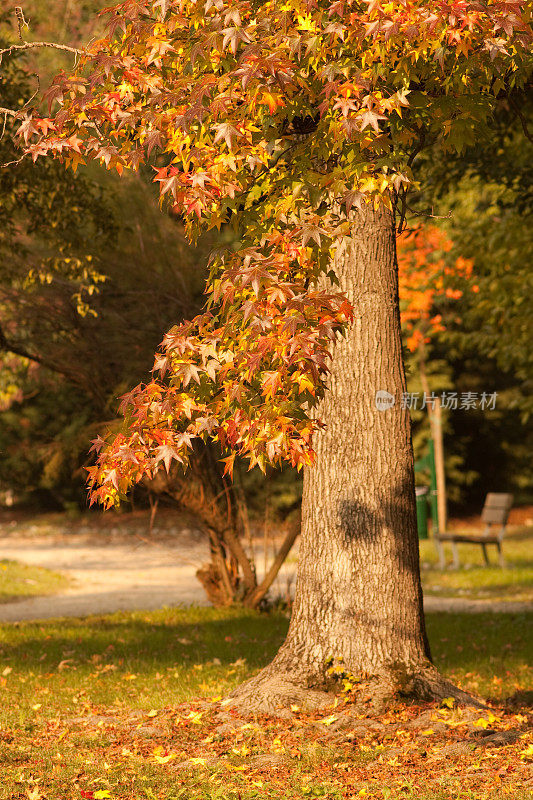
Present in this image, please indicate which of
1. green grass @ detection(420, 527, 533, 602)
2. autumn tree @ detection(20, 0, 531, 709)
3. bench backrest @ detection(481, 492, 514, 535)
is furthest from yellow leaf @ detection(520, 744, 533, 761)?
bench backrest @ detection(481, 492, 514, 535)

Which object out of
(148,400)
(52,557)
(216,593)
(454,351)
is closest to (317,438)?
(148,400)

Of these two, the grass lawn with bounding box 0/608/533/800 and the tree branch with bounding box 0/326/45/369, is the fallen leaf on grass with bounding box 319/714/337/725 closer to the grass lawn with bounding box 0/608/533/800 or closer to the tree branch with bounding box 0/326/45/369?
the grass lawn with bounding box 0/608/533/800

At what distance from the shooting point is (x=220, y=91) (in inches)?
151

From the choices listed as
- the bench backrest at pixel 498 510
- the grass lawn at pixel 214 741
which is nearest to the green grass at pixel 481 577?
the bench backrest at pixel 498 510

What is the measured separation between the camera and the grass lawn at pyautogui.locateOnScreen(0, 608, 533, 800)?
461 centimetres

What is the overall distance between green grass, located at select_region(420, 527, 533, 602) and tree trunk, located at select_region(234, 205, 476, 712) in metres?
6.67

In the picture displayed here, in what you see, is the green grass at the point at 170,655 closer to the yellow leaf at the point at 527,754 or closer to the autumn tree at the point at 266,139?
the yellow leaf at the point at 527,754

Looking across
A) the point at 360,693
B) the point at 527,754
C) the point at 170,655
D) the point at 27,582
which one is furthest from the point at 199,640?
the point at 27,582

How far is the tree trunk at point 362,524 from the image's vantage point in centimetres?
575

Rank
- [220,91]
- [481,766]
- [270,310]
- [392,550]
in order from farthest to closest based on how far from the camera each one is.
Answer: [392,550] < [481,766] < [220,91] < [270,310]

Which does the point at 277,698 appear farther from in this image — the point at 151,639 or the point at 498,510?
the point at 498,510

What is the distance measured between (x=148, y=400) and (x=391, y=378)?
7.02 ft

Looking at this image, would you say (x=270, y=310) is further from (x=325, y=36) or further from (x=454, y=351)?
(x=454, y=351)

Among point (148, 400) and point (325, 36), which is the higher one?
point (325, 36)
